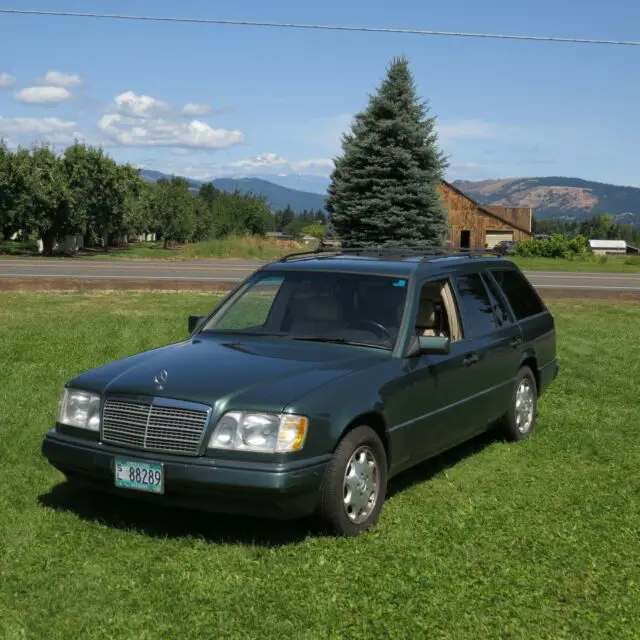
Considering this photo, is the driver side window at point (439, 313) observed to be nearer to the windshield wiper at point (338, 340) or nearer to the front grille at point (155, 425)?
the windshield wiper at point (338, 340)

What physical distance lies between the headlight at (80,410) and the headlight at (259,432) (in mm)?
871

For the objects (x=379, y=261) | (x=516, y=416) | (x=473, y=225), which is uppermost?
(x=473, y=225)

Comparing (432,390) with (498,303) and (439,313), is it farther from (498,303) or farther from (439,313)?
(498,303)

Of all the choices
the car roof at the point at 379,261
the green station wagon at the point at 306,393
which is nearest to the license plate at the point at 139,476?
the green station wagon at the point at 306,393

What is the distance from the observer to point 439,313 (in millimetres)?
6785

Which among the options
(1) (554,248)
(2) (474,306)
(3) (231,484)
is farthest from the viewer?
(1) (554,248)

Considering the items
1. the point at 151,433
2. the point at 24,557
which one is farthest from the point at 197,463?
the point at 24,557

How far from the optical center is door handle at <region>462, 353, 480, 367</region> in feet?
21.8

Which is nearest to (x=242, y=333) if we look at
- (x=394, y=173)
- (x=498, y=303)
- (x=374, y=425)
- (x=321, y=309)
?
(x=321, y=309)

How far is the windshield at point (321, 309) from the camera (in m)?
6.13

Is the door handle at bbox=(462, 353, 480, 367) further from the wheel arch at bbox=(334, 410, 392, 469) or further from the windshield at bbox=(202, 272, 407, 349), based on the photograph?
the wheel arch at bbox=(334, 410, 392, 469)

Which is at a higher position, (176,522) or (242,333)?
(242,333)

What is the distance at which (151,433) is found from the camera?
500cm

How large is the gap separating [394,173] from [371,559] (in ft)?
93.3
